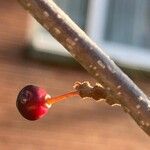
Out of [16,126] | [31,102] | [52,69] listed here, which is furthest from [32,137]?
[31,102]

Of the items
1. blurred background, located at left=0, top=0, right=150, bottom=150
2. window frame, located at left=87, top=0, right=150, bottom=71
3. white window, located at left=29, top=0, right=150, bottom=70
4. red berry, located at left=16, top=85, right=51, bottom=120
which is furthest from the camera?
white window, located at left=29, top=0, right=150, bottom=70

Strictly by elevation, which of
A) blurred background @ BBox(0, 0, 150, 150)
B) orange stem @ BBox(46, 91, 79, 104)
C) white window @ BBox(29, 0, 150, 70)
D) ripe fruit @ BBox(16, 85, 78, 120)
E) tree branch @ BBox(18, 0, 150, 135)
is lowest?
blurred background @ BBox(0, 0, 150, 150)

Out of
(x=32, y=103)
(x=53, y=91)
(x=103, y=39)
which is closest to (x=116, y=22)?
(x=103, y=39)

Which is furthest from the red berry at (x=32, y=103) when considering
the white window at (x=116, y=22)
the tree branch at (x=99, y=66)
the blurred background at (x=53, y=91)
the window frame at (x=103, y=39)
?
the white window at (x=116, y=22)

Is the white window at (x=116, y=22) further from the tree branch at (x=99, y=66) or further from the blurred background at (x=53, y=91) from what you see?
the tree branch at (x=99, y=66)

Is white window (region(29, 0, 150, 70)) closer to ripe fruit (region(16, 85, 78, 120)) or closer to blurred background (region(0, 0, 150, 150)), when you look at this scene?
blurred background (region(0, 0, 150, 150))

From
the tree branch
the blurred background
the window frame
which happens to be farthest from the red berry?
the window frame
